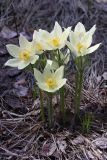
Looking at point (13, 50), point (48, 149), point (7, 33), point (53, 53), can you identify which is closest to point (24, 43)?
point (13, 50)

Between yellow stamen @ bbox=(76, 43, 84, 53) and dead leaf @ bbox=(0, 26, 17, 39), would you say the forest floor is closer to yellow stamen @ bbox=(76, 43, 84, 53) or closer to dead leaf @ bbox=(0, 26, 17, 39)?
dead leaf @ bbox=(0, 26, 17, 39)

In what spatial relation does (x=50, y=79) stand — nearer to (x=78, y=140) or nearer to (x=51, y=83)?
(x=51, y=83)

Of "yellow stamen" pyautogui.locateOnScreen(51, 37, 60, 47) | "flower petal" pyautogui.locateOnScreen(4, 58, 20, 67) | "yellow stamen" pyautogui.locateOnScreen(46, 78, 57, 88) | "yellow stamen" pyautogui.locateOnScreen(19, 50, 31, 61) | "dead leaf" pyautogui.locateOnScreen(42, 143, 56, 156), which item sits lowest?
"dead leaf" pyautogui.locateOnScreen(42, 143, 56, 156)

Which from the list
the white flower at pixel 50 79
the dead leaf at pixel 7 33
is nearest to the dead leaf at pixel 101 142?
the white flower at pixel 50 79

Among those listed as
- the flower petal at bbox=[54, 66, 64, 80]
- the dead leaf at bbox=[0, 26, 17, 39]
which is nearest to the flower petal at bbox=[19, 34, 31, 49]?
the flower petal at bbox=[54, 66, 64, 80]

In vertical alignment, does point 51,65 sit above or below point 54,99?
above

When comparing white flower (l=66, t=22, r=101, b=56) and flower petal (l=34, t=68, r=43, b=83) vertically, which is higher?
white flower (l=66, t=22, r=101, b=56)

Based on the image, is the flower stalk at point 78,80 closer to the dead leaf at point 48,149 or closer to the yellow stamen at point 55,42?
the yellow stamen at point 55,42
